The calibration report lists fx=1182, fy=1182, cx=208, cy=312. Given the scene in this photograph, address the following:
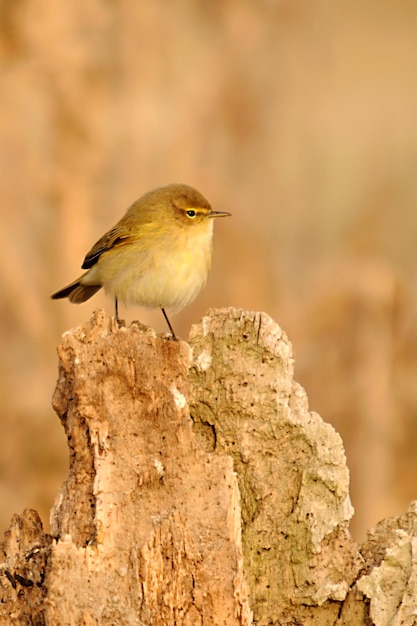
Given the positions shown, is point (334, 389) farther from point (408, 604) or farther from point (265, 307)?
point (408, 604)

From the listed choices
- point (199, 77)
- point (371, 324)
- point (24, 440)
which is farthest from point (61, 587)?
point (199, 77)

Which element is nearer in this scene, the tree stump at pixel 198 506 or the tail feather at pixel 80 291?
the tree stump at pixel 198 506

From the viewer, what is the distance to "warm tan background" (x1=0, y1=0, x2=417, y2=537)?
8625mm

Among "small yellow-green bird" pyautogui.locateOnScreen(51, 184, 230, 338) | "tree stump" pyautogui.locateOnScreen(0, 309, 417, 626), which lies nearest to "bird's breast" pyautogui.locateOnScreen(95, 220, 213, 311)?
"small yellow-green bird" pyautogui.locateOnScreen(51, 184, 230, 338)

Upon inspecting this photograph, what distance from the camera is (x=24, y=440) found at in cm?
827

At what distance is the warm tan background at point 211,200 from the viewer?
340 inches

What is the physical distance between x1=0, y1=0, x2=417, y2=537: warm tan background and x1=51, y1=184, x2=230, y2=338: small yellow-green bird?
2.30m

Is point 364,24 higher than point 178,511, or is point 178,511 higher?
point 364,24

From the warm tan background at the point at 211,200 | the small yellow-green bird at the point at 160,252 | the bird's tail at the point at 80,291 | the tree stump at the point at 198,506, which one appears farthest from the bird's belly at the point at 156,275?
the warm tan background at the point at 211,200

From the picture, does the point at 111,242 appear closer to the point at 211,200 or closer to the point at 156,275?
the point at 156,275

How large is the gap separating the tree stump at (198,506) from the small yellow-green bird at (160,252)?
1.77m

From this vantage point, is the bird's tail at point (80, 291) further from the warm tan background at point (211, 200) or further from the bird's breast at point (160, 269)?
the warm tan background at point (211, 200)

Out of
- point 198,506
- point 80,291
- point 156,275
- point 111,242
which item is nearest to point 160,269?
point 156,275

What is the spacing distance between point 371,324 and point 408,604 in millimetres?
4914
